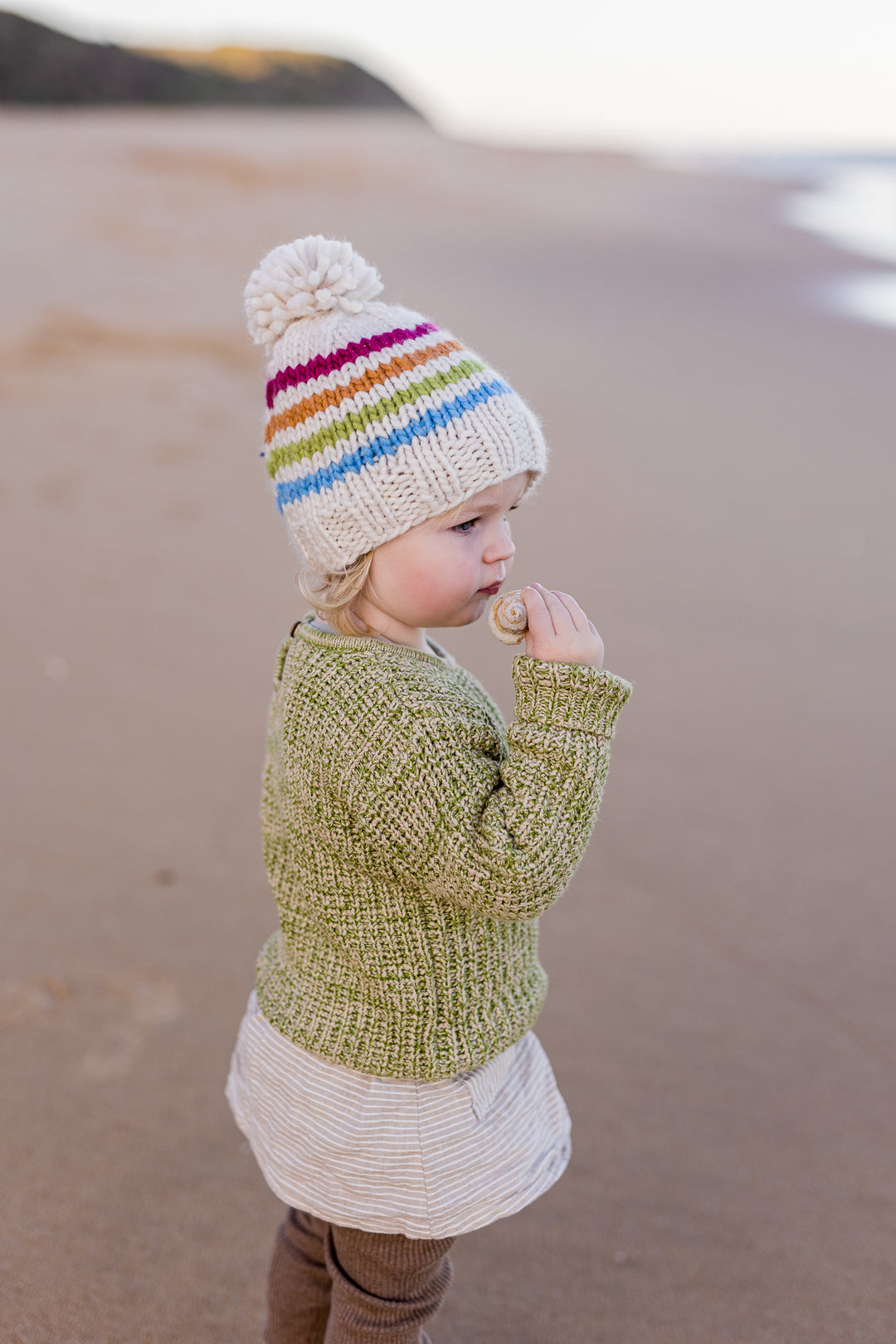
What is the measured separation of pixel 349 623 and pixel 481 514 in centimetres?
22

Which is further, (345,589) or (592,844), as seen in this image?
(592,844)

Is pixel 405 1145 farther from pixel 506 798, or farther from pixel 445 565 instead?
pixel 445 565

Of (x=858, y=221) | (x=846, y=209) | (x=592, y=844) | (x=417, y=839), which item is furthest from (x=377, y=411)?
(x=846, y=209)

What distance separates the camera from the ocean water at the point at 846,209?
10.0 meters

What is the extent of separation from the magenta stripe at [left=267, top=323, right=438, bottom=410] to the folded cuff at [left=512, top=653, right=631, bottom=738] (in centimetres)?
43

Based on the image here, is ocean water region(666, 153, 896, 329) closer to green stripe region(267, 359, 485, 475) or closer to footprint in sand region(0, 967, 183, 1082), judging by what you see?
footprint in sand region(0, 967, 183, 1082)

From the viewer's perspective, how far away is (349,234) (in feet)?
39.7

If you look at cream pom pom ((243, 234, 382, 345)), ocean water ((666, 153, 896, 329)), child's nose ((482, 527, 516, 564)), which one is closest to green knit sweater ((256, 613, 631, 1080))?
child's nose ((482, 527, 516, 564))

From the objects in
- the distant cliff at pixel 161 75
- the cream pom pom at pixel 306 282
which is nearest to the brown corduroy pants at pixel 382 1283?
the cream pom pom at pixel 306 282

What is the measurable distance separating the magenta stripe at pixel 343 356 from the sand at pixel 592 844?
1514mm

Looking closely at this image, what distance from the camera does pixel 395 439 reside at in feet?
4.56

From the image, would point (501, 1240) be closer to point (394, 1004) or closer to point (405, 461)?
point (394, 1004)

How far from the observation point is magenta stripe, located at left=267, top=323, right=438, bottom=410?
55.6 inches

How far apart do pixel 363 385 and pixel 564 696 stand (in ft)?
1.48
